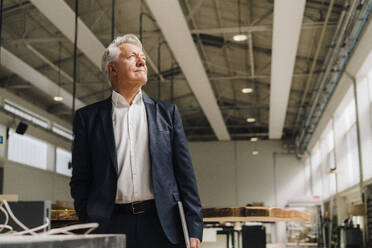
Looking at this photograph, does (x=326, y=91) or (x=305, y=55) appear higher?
(x=305, y=55)

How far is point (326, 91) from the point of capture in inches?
507

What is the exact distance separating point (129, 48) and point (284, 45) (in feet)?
26.8

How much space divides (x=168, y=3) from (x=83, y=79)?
652 centimetres

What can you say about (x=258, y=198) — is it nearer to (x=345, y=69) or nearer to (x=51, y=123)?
(x=51, y=123)

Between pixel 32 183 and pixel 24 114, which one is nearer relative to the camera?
pixel 24 114

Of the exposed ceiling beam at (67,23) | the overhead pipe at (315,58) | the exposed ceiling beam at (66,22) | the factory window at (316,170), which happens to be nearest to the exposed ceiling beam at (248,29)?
the overhead pipe at (315,58)

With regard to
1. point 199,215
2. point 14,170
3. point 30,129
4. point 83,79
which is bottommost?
point 199,215

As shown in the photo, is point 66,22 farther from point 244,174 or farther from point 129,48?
point 244,174

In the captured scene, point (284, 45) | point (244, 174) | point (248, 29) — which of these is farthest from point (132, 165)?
point (244, 174)

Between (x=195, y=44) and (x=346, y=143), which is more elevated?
(x=195, y=44)

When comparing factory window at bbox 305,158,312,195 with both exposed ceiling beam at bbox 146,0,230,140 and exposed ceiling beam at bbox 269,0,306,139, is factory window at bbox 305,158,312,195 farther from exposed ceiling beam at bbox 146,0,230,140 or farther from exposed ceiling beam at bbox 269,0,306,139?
exposed ceiling beam at bbox 146,0,230,140

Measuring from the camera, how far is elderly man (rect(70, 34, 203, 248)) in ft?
4.94

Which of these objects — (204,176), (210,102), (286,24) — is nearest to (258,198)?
(204,176)

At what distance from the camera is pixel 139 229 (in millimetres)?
1491
